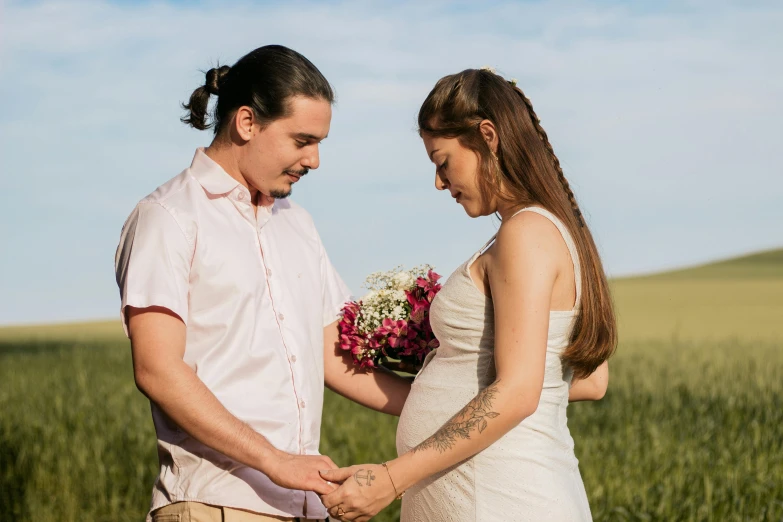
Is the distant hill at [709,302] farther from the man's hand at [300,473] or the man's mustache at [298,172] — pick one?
the man's hand at [300,473]

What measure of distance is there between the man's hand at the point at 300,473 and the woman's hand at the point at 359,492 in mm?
24

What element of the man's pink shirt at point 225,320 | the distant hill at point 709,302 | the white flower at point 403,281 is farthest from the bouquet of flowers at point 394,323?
the distant hill at point 709,302

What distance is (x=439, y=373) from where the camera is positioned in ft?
11.3

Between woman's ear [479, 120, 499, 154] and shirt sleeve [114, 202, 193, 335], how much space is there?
3.78 feet

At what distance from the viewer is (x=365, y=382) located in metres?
4.25

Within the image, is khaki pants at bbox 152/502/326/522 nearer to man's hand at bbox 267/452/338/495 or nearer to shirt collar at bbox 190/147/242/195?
man's hand at bbox 267/452/338/495

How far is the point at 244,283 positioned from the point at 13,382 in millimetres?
12853

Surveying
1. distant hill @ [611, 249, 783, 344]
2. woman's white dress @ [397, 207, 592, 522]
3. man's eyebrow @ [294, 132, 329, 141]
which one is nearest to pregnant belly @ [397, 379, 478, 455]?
woman's white dress @ [397, 207, 592, 522]

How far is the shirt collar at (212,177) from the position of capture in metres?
3.56

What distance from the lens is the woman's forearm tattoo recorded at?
314 centimetres

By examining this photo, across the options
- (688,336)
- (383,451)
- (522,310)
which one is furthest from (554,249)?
(688,336)

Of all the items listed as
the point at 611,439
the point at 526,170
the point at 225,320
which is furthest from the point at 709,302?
the point at 225,320

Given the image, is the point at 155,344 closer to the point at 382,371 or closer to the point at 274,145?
the point at 274,145

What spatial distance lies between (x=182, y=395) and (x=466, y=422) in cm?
99
